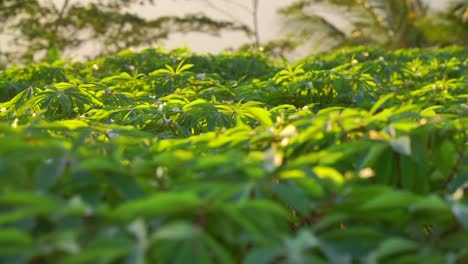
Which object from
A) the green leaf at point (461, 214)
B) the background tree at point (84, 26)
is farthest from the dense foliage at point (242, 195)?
the background tree at point (84, 26)

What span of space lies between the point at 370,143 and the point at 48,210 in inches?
29.6

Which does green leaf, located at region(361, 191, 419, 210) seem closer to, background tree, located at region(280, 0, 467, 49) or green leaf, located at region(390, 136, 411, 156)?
green leaf, located at region(390, 136, 411, 156)

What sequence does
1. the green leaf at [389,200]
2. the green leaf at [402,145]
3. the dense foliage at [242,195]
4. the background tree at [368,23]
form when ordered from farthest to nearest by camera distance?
the background tree at [368,23] < the green leaf at [402,145] < the green leaf at [389,200] < the dense foliage at [242,195]

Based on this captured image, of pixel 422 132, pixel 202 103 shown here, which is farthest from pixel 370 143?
pixel 202 103

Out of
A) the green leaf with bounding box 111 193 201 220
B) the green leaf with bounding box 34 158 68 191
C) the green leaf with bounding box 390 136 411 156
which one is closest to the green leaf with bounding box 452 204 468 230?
the green leaf with bounding box 390 136 411 156

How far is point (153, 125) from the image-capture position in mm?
2836

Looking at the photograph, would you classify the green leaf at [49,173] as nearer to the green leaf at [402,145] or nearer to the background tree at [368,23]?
the green leaf at [402,145]

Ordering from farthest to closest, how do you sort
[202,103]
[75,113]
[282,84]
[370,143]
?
[282,84] → [75,113] → [202,103] → [370,143]

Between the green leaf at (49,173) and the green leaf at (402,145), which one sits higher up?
the green leaf at (49,173)

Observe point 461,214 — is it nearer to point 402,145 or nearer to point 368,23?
point 402,145

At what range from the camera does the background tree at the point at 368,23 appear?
21766mm


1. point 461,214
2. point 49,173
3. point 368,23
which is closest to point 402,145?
point 461,214

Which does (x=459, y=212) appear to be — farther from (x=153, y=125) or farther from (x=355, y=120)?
(x=153, y=125)

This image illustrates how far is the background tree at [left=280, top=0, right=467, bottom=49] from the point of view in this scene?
71.4 feet
